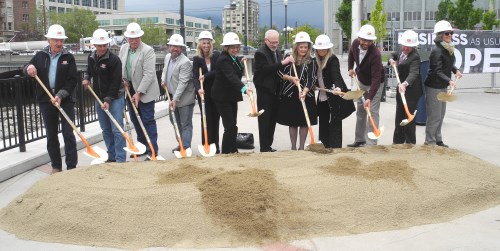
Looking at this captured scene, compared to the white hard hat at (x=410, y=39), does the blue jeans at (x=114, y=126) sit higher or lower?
lower

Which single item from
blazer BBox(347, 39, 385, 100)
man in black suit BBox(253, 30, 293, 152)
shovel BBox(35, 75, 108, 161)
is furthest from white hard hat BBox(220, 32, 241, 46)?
shovel BBox(35, 75, 108, 161)

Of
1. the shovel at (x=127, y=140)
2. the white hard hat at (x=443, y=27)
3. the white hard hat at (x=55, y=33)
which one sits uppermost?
the white hard hat at (x=443, y=27)

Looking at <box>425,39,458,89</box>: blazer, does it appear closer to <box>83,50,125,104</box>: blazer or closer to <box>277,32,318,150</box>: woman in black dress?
<box>277,32,318,150</box>: woman in black dress

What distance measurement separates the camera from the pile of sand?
418 cm

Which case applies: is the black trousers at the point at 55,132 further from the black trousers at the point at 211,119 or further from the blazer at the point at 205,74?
the black trousers at the point at 211,119

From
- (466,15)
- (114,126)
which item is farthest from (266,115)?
(466,15)

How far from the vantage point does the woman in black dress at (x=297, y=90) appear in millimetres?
6570

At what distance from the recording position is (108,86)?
252 inches

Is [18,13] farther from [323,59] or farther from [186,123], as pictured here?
[323,59]

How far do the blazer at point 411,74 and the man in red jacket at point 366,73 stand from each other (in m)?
0.32

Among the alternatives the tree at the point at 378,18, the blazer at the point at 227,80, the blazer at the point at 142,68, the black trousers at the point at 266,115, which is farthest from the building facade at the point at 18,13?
the black trousers at the point at 266,115

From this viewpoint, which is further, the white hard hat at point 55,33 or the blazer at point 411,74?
the blazer at point 411,74

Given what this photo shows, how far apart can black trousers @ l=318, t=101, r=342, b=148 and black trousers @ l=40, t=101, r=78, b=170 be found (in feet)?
11.0

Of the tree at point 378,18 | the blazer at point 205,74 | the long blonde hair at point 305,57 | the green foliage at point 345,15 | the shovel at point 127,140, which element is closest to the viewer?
the shovel at point 127,140
